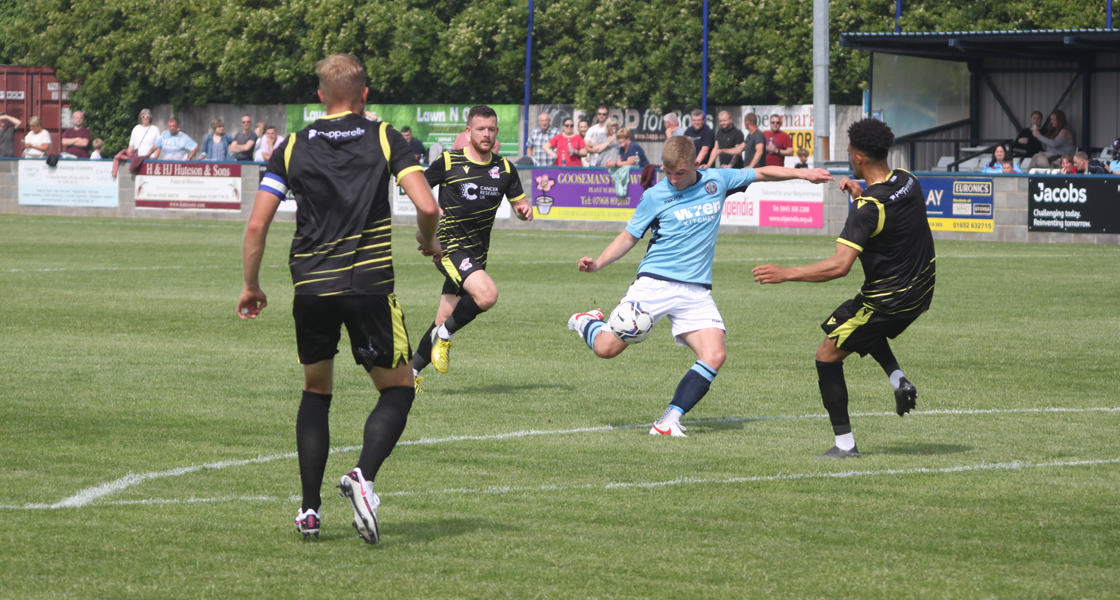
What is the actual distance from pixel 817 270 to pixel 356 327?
260cm

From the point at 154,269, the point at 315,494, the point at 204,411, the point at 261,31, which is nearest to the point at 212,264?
the point at 154,269

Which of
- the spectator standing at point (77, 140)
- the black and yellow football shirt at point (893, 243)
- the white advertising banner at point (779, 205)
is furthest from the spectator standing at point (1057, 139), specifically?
the spectator standing at point (77, 140)

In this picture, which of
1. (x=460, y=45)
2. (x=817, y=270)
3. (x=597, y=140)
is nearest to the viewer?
(x=817, y=270)

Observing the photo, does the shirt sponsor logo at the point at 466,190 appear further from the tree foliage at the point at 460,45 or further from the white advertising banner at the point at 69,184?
the tree foliage at the point at 460,45

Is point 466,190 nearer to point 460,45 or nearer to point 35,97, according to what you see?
point 460,45

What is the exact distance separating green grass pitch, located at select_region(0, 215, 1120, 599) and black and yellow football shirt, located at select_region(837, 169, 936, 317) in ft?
2.77

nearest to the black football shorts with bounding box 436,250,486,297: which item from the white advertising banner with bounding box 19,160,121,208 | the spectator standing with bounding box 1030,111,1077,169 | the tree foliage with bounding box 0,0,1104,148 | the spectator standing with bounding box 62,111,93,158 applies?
the spectator standing with bounding box 1030,111,1077,169

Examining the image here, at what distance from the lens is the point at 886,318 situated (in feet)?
24.9

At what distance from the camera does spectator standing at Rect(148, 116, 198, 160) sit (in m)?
32.9

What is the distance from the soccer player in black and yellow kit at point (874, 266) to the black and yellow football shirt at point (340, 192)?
2270mm

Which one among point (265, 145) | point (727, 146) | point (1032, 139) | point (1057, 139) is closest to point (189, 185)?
point (265, 145)

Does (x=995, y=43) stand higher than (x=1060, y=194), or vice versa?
(x=995, y=43)

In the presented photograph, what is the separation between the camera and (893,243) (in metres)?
7.47

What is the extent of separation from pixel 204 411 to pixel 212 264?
12130 millimetres
